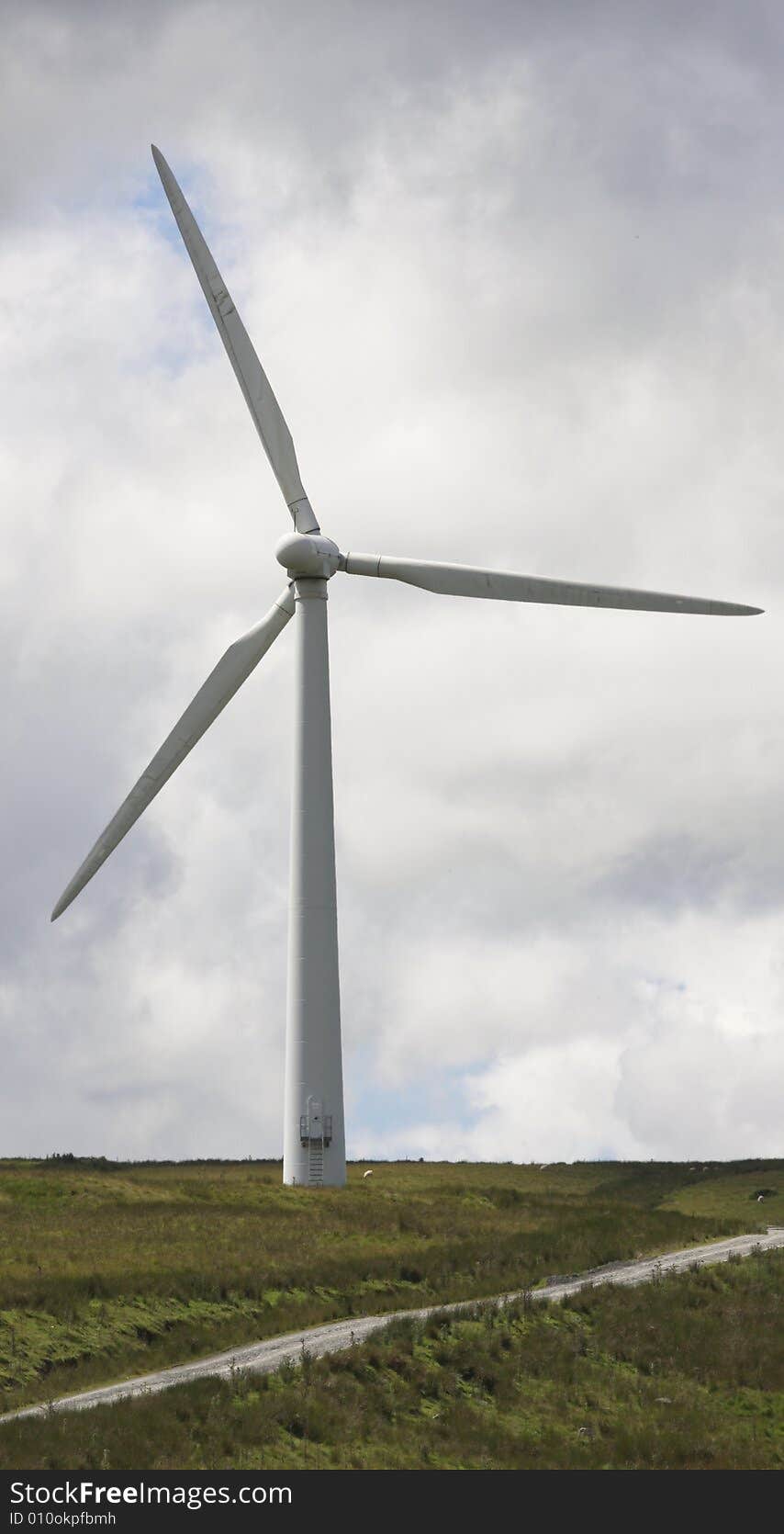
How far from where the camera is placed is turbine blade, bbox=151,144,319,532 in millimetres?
69062

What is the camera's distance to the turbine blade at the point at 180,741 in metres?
67.6

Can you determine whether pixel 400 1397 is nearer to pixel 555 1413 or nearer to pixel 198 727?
pixel 555 1413

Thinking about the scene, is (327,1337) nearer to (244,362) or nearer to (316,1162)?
(316,1162)

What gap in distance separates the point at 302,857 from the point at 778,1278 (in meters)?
28.2

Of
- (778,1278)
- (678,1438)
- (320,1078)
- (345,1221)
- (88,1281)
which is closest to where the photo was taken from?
(678,1438)

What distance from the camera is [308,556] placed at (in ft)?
222

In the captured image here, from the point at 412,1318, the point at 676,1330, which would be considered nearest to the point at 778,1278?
the point at 676,1330

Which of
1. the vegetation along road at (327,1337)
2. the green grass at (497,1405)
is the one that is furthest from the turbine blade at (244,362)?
the green grass at (497,1405)

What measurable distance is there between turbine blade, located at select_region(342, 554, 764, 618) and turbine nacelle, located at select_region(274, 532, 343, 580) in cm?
105

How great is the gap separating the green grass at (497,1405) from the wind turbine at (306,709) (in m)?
26.2

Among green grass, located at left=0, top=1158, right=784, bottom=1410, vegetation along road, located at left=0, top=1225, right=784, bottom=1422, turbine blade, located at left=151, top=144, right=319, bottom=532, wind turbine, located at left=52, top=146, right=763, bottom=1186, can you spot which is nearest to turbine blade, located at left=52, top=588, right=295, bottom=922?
Answer: wind turbine, located at left=52, top=146, right=763, bottom=1186

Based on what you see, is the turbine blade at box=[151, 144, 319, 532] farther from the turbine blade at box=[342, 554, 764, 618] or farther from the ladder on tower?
the ladder on tower

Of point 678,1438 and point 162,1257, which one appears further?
point 162,1257
